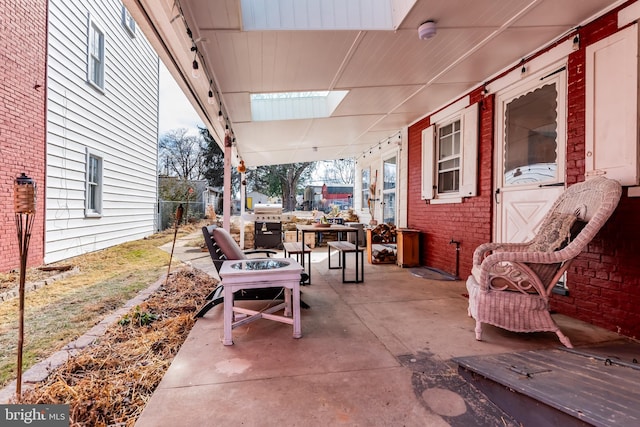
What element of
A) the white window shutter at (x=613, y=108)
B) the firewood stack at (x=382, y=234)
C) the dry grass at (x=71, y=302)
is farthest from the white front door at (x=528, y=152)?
the dry grass at (x=71, y=302)

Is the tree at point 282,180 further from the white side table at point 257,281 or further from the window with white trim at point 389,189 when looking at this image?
the white side table at point 257,281

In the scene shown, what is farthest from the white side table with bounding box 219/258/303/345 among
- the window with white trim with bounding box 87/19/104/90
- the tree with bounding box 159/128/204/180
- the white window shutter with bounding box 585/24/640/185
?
the tree with bounding box 159/128/204/180

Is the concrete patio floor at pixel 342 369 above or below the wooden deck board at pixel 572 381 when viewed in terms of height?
below

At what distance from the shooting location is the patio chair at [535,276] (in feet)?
7.81

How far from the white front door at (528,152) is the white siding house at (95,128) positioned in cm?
693

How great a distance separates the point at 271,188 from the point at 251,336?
64.9ft

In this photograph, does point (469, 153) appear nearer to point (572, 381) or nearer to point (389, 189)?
point (389, 189)

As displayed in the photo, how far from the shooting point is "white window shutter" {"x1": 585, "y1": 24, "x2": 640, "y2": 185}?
2.47 m

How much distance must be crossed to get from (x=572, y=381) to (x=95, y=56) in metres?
8.96

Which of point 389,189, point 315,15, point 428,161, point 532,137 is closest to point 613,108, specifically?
point 532,137

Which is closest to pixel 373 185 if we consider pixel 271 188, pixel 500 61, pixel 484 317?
pixel 500 61

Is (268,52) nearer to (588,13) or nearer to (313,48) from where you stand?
(313,48)

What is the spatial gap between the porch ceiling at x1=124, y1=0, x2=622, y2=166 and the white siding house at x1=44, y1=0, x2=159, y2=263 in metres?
2.77

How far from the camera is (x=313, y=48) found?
317cm
